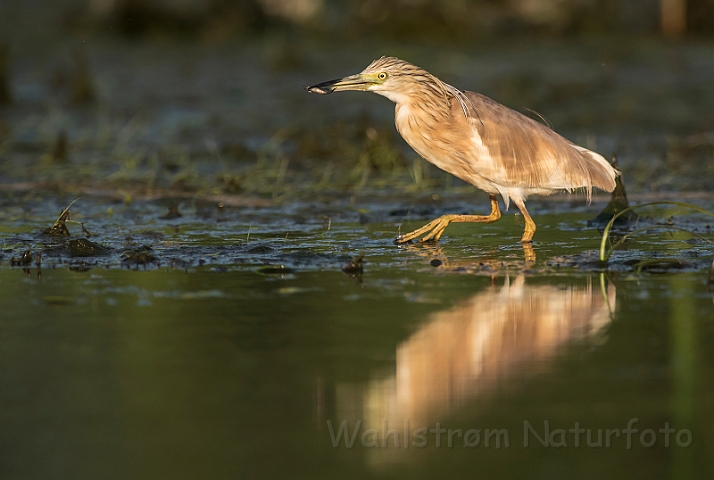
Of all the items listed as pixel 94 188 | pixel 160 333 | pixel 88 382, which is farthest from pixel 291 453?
pixel 94 188

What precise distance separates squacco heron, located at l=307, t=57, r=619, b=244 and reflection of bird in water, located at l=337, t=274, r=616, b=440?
54.5 inches

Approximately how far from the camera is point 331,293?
17.9 feet

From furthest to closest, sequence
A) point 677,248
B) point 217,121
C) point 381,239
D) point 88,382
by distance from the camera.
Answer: point 217,121 → point 381,239 → point 677,248 → point 88,382

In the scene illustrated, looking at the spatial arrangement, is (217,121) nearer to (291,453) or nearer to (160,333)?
(160,333)

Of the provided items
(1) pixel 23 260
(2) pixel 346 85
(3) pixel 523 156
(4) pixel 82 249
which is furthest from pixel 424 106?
(1) pixel 23 260

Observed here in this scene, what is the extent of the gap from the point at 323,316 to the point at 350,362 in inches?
28.8

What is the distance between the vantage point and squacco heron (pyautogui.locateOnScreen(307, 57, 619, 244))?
22.4ft

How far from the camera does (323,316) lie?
5.00 m

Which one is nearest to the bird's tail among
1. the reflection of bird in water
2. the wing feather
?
the wing feather

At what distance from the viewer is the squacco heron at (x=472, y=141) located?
6812mm

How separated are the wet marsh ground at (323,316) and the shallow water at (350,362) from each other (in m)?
0.01

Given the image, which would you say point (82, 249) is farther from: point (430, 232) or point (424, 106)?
point (424, 106)

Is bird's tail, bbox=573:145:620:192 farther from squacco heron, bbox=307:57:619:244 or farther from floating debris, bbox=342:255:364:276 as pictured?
floating debris, bbox=342:255:364:276

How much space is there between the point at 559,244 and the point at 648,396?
3087 mm
